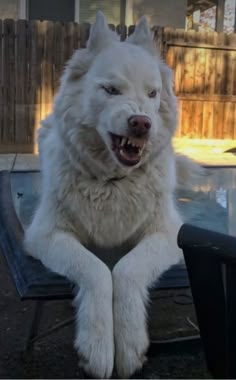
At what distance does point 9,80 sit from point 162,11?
3936 mm

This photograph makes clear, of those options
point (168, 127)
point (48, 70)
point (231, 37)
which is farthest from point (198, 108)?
point (168, 127)

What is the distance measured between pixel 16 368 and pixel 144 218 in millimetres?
1058

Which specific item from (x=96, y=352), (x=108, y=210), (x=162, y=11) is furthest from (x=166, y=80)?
(x=162, y=11)

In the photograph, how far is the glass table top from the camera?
3.13m

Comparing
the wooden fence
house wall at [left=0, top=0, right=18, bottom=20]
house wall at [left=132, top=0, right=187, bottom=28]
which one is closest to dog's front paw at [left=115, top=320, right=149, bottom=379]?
the wooden fence

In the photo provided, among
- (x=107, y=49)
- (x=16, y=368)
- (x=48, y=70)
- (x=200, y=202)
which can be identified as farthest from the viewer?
(x=48, y=70)

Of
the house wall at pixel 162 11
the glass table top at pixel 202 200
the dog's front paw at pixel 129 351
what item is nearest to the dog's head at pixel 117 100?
the dog's front paw at pixel 129 351

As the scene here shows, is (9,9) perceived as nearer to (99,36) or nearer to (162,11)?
(162,11)

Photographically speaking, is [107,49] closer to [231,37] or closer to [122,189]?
[122,189]

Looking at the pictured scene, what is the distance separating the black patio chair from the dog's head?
0.80 metres

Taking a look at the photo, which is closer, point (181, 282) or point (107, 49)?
point (181, 282)

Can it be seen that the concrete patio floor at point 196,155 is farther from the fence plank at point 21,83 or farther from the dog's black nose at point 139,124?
the dog's black nose at point 139,124

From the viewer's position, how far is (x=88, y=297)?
1.85m

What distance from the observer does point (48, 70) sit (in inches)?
332
